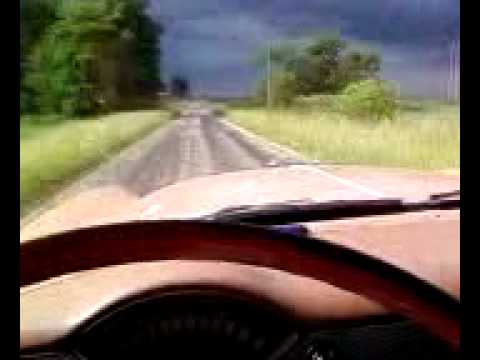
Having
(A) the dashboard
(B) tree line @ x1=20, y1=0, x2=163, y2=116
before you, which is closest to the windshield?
(B) tree line @ x1=20, y1=0, x2=163, y2=116

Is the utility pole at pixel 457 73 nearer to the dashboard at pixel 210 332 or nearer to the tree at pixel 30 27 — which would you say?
the dashboard at pixel 210 332

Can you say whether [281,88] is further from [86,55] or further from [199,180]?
[86,55]

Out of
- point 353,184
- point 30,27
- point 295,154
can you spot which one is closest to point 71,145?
point 30,27

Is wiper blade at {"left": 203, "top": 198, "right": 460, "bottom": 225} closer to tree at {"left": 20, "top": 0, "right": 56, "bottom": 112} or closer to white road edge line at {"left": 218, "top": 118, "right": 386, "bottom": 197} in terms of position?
white road edge line at {"left": 218, "top": 118, "right": 386, "bottom": 197}

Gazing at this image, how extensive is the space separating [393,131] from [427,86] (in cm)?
23

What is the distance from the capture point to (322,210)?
9.45ft

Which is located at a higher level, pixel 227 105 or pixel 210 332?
pixel 227 105

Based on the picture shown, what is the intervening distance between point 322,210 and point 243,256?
34.6 inches

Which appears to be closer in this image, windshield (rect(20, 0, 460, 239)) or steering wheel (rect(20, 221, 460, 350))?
steering wheel (rect(20, 221, 460, 350))

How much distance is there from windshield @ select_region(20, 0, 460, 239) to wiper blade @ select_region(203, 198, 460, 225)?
0.04 metres

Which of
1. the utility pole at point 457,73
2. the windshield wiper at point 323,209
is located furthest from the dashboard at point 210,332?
the utility pole at point 457,73

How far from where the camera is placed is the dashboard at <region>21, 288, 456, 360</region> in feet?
7.63

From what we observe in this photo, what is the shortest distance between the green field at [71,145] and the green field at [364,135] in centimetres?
29

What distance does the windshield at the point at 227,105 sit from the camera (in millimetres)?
2664
